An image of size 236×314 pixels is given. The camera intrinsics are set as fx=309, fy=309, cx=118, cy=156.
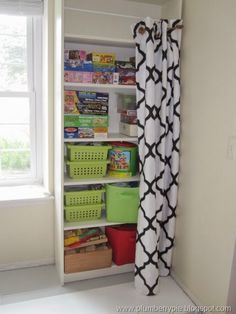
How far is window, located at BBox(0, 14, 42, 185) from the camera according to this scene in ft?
7.30

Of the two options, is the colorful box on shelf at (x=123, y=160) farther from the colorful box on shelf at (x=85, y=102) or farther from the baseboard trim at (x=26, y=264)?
the baseboard trim at (x=26, y=264)

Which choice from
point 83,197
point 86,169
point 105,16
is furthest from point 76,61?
point 83,197

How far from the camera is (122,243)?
86.8 inches

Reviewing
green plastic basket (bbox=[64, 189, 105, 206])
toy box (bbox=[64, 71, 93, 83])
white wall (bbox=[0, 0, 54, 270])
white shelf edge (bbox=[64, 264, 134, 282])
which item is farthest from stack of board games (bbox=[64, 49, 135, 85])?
white shelf edge (bbox=[64, 264, 134, 282])

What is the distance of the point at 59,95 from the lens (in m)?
1.93

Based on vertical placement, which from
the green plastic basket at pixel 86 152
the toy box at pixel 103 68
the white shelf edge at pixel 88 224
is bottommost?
the white shelf edge at pixel 88 224

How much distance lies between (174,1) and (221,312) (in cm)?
192

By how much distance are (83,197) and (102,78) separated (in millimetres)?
816

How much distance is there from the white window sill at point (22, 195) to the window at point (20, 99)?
8cm

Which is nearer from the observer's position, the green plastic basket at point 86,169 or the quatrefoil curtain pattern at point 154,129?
the quatrefoil curtain pattern at point 154,129

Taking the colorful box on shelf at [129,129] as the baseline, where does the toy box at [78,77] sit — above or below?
above

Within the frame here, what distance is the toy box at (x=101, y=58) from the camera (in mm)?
2008

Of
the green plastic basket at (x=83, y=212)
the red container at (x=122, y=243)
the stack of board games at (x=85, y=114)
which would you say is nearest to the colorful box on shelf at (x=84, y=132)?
the stack of board games at (x=85, y=114)

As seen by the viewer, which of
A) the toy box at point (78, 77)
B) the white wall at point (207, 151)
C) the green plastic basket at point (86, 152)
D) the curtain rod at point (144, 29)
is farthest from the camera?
the green plastic basket at point (86, 152)
